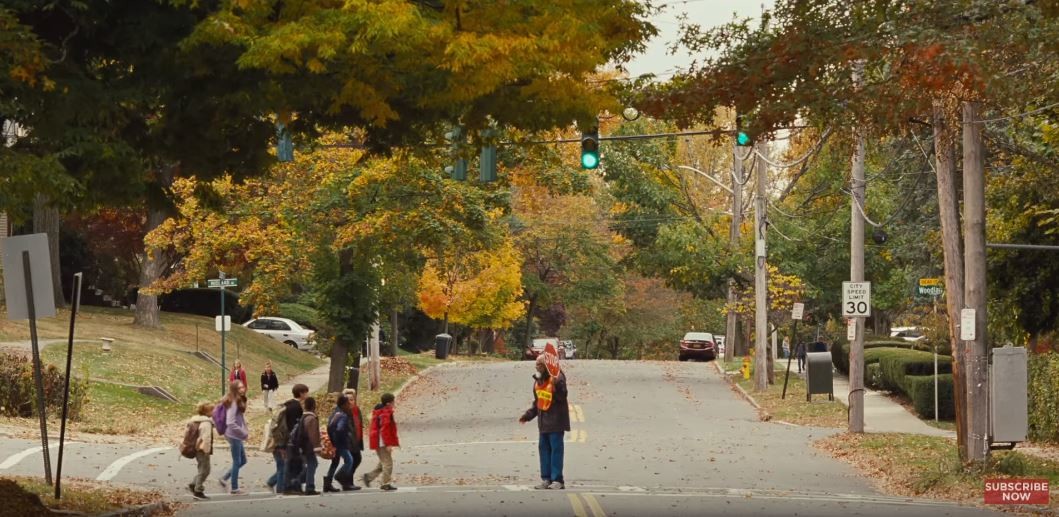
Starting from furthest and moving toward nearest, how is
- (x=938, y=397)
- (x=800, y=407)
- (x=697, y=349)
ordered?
1. (x=697, y=349)
2. (x=800, y=407)
3. (x=938, y=397)

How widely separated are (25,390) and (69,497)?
1420cm

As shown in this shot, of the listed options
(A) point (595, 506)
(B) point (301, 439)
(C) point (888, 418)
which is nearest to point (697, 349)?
(C) point (888, 418)

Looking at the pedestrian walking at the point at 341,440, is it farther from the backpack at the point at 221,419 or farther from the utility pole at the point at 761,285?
the utility pole at the point at 761,285

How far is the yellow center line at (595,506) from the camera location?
16.1 meters

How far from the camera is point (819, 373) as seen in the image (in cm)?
3844

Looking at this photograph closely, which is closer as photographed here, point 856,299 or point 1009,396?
point 1009,396

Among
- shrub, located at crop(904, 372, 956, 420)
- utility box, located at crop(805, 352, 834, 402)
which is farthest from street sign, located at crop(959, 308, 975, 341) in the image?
utility box, located at crop(805, 352, 834, 402)

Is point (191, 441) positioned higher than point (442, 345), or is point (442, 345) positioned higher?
point (442, 345)

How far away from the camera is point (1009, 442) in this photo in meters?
21.0

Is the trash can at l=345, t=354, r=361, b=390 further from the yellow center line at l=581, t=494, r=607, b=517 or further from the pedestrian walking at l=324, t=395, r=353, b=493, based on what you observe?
the yellow center line at l=581, t=494, r=607, b=517

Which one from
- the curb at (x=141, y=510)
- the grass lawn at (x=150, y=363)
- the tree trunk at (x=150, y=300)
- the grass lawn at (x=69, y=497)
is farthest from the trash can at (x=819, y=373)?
the curb at (x=141, y=510)

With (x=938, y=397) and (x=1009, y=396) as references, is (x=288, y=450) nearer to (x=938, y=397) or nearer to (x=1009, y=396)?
(x=1009, y=396)

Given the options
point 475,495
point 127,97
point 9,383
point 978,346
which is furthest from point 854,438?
point 127,97

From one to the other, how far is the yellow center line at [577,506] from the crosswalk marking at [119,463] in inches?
271
